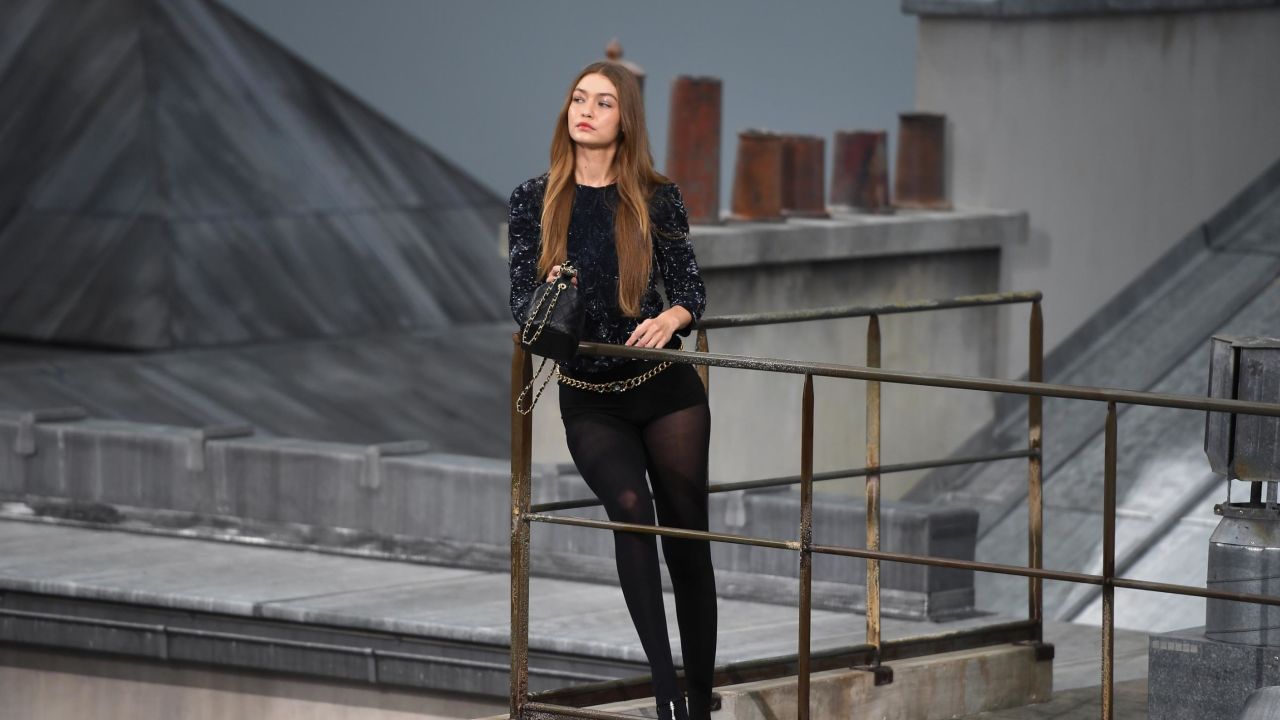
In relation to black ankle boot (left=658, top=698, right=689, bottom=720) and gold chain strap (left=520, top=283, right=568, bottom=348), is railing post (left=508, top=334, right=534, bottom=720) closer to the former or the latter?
gold chain strap (left=520, top=283, right=568, bottom=348)

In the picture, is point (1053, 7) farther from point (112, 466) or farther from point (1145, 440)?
point (112, 466)

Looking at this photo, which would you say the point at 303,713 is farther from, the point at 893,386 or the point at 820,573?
the point at 893,386

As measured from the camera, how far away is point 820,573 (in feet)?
34.8

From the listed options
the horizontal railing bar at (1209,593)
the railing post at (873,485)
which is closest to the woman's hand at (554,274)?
the railing post at (873,485)

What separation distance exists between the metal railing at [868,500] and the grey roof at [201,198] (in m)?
11.0

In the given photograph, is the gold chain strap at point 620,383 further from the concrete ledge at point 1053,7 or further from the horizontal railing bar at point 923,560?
the concrete ledge at point 1053,7

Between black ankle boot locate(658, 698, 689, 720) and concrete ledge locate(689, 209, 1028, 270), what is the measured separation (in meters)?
7.04

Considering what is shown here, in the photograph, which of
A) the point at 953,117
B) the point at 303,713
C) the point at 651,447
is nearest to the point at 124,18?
the point at 953,117

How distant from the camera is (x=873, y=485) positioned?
7.24m

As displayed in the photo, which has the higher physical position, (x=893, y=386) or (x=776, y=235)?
(x=776, y=235)

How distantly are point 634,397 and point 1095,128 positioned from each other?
9.78 metres

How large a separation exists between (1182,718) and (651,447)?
6.05 feet

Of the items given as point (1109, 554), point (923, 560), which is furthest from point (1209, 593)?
point (923, 560)

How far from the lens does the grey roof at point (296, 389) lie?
1580cm
